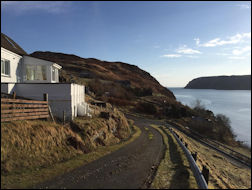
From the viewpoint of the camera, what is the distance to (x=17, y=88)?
15.5m

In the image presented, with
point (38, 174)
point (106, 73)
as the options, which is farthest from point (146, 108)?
point (38, 174)

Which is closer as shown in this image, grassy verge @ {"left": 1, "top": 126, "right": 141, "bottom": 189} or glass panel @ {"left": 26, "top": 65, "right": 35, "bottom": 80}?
grassy verge @ {"left": 1, "top": 126, "right": 141, "bottom": 189}

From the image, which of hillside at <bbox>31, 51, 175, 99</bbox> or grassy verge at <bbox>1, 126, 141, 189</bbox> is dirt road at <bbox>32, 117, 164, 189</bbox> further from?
hillside at <bbox>31, 51, 175, 99</bbox>

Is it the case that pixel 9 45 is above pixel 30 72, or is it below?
above

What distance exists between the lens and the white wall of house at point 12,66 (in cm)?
1680

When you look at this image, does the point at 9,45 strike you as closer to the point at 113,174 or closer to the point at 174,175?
the point at 113,174

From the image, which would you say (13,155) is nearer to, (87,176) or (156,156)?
(87,176)

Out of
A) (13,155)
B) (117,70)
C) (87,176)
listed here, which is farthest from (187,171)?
(117,70)

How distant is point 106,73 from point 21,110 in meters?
85.8

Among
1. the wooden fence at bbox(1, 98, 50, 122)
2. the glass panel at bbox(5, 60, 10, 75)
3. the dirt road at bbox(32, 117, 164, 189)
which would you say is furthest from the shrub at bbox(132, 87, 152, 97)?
the wooden fence at bbox(1, 98, 50, 122)

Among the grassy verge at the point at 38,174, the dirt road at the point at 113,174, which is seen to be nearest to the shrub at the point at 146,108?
the dirt road at the point at 113,174

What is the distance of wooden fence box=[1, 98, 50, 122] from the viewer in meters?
11.0

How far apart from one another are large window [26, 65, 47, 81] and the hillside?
71.1 ft

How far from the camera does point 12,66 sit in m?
Answer: 18.2
